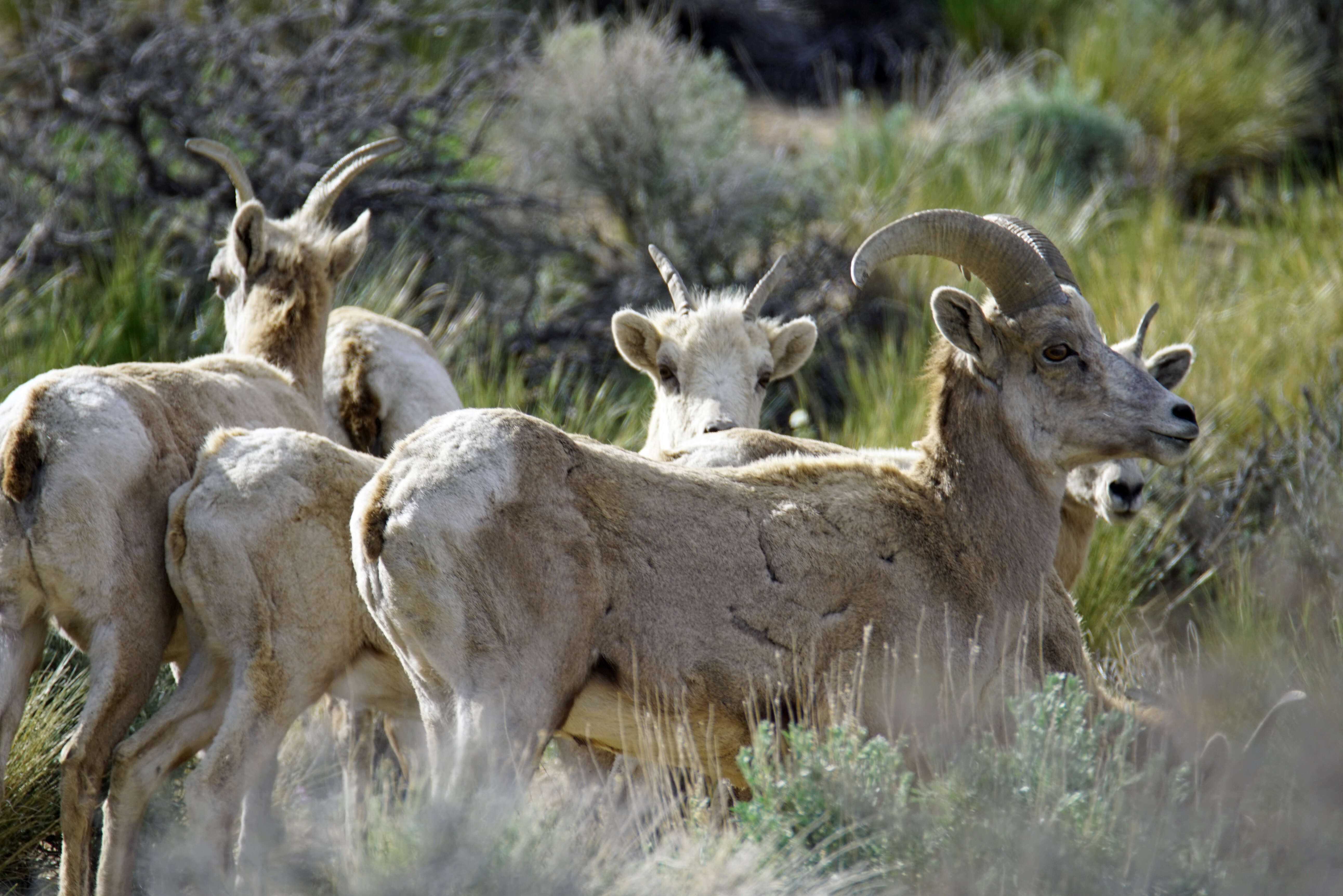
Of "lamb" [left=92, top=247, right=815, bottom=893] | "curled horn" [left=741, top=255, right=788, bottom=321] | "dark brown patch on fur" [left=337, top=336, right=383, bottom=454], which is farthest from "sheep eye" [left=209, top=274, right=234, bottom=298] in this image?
"curled horn" [left=741, top=255, right=788, bottom=321]

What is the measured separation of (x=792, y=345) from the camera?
6902 millimetres

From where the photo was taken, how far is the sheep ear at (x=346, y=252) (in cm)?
656

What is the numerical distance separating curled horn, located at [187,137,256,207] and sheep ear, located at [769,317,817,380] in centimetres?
266

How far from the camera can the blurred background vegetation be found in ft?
24.7

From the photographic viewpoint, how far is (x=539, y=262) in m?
11.1

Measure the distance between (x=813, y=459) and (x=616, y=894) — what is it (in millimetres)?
1640

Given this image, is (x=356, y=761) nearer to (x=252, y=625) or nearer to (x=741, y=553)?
(x=252, y=625)

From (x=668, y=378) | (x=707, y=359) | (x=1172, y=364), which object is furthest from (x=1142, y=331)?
(x=668, y=378)

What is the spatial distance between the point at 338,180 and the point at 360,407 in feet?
3.71

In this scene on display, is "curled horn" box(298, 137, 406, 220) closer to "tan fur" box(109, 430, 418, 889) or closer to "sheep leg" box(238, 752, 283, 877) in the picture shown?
"tan fur" box(109, 430, 418, 889)

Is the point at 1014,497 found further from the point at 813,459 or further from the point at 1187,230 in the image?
the point at 1187,230

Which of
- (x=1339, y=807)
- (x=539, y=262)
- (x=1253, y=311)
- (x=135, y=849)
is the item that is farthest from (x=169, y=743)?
(x=1253, y=311)

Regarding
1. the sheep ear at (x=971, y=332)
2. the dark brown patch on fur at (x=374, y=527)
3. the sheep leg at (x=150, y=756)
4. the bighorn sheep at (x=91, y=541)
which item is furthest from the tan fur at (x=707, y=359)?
the dark brown patch on fur at (x=374, y=527)

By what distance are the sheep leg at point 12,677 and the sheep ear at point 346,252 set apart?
8.39 ft
